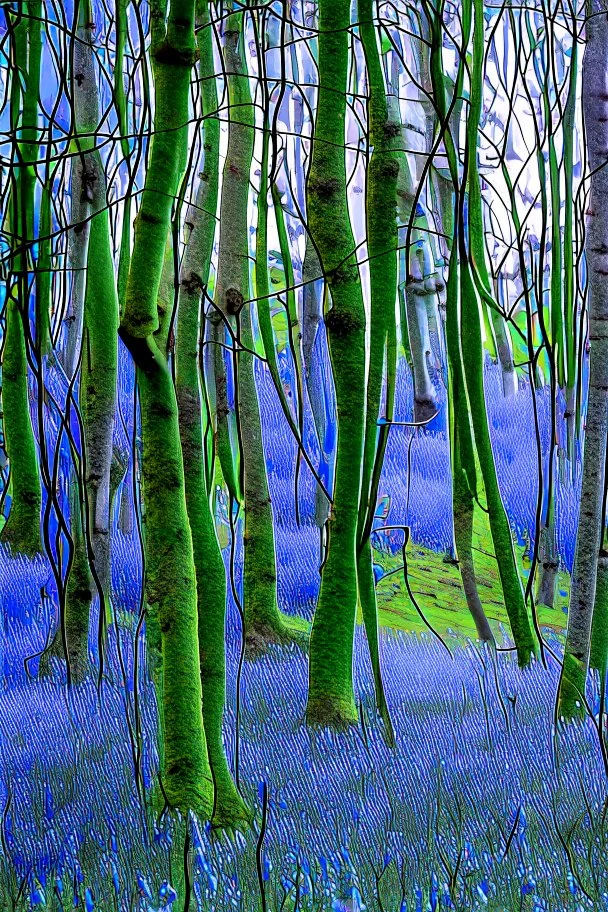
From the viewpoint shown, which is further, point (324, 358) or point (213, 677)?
point (324, 358)

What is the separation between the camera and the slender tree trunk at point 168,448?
0.76 metres

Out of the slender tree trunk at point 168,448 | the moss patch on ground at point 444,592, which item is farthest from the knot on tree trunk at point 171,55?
the moss patch on ground at point 444,592

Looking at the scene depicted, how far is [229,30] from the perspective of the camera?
1190 mm

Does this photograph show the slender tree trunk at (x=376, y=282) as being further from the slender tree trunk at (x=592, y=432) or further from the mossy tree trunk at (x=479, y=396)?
the slender tree trunk at (x=592, y=432)

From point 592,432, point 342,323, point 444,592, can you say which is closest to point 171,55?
point 342,323

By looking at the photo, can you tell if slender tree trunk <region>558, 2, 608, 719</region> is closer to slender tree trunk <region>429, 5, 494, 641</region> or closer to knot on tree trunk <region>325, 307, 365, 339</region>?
slender tree trunk <region>429, 5, 494, 641</region>

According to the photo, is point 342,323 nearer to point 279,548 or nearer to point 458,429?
point 458,429

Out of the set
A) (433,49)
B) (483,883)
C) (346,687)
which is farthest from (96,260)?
(483,883)

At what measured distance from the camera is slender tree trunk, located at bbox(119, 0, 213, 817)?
0.76 m

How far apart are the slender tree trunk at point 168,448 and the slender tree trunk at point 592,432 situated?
0.44m

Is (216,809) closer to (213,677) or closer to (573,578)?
(213,677)

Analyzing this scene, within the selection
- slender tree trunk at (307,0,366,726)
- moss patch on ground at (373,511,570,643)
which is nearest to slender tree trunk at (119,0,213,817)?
slender tree trunk at (307,0,366,726)

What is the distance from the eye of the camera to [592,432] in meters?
0.96

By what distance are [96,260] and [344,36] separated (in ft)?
1.21
